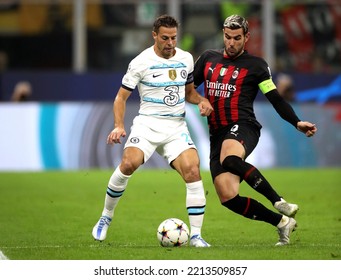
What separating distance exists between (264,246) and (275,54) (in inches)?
676

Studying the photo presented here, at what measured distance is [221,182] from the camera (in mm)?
10758

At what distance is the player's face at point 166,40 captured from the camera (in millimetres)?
10766

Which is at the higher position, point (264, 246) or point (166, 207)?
point (264, 246)

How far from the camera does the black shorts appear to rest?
1092 centimetres

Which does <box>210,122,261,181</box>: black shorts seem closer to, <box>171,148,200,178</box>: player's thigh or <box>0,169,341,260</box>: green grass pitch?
<box>171,148,200,178</box>: player's thigh

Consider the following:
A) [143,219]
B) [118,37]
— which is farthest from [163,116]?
[118,37]

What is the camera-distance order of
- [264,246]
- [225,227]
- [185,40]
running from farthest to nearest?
[185,40] → [225,227] → [264,246]

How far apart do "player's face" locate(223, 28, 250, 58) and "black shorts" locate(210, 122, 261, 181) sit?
2.43 feet

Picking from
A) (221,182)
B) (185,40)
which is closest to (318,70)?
(185,40)

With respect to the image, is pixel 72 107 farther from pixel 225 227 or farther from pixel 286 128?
pixel 225 227

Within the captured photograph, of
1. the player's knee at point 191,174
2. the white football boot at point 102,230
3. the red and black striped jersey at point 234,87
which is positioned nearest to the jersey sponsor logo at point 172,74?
the red and black striped jersey at point 234,87

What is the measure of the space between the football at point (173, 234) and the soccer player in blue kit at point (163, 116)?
0.10 meters

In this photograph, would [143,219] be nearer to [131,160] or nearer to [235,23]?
[131,160]

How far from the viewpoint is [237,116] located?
36.5 feet
